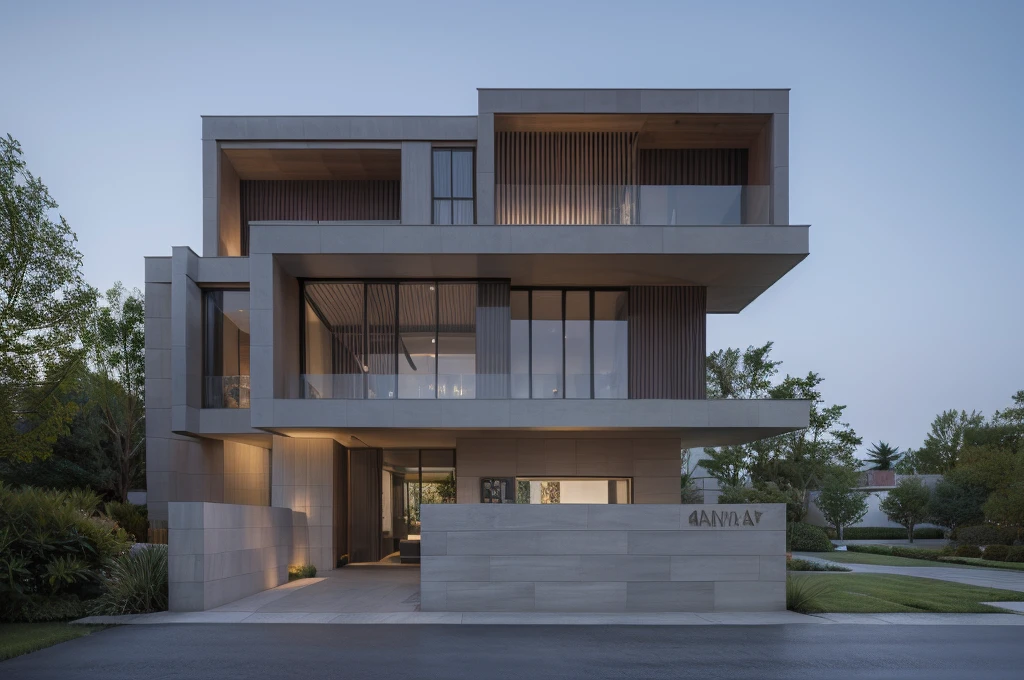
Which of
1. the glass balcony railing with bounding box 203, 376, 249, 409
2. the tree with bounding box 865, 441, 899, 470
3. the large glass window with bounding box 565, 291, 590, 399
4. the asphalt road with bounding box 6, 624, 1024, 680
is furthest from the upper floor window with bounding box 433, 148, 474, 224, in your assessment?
the tree with bounding box 865, 441, 899, 470

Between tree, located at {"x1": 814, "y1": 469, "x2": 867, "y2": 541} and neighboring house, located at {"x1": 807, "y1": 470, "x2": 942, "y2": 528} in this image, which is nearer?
tree, located at {"x1": 814, "y1": 469, "x2": 867, "y2": 541}

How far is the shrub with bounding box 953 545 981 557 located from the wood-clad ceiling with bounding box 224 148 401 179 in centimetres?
2644

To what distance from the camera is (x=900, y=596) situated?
16.8 m

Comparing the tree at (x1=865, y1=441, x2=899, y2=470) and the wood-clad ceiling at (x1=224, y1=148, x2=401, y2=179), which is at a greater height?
the wood-clad ceiling at (x1=224, y1=148, x2=401, y2=179)

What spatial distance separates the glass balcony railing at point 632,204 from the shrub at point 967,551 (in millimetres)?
20459

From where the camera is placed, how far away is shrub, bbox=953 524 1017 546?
35.1 metres

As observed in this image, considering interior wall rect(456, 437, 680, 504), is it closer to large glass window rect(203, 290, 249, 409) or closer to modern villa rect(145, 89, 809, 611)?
modern villa rect(145, 89, 809, 611)

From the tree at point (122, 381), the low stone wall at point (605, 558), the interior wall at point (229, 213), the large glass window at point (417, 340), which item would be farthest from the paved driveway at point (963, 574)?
the tree at point (122, 381)

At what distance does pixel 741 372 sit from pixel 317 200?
26206 millimetres

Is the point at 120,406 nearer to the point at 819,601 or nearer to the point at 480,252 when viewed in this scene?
the point at 480,252

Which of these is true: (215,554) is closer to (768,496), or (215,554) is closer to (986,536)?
(768,496)

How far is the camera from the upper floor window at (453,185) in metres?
23.2

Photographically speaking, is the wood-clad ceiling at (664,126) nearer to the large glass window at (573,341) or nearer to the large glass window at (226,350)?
the large glass window at (573,341)

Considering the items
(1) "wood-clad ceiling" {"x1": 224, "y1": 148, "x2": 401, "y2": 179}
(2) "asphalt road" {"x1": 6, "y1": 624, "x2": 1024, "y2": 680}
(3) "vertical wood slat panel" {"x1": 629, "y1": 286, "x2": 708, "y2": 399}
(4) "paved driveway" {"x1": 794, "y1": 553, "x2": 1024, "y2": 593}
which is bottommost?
(4) "paved driveway" {"x1": 794, "y1": 553, "x2": 1024, "y2": 593}
